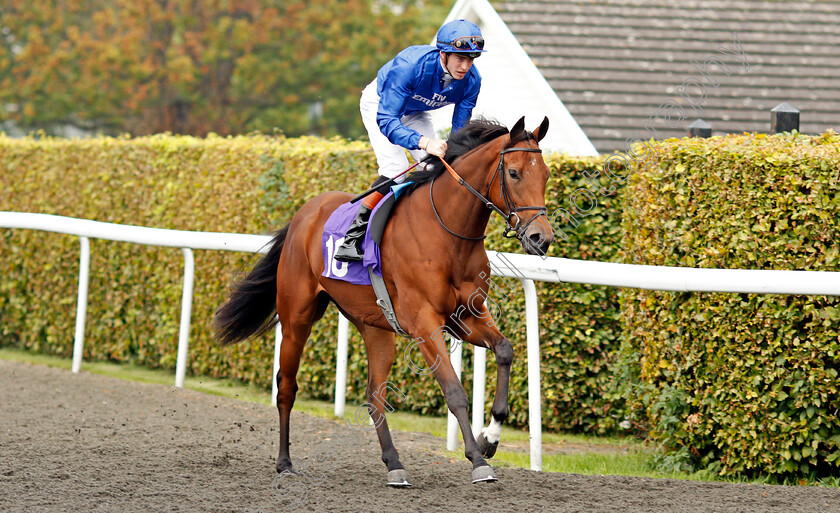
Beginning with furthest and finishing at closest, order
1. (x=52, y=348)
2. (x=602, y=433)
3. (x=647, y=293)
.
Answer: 1. (x=52, y=348)
2. (x=602, y=433)
3. (x=647, y=293)

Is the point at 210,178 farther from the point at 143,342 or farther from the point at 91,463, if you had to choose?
the point at 91,463

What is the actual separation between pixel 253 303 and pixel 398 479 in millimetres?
1638

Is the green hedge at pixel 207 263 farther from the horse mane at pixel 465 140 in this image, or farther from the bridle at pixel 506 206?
the bridle at pixel 506 206

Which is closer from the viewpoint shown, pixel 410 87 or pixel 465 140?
pixel 465 140

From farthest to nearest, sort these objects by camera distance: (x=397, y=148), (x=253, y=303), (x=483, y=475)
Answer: (x=253, y=303)
(x=397, y=148)
(x=483, y=475)

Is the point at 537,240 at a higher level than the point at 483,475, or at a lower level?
higher

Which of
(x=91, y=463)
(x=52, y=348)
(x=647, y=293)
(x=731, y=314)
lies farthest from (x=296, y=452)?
(x=52, y=348)

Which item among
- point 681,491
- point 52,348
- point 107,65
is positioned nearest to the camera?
point 681,491

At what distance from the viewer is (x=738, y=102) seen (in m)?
11.4

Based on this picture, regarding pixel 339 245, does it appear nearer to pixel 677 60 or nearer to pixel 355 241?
pixel 355 241

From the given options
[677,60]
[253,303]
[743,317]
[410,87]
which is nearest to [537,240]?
[410,87]

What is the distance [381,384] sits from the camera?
5188 mm

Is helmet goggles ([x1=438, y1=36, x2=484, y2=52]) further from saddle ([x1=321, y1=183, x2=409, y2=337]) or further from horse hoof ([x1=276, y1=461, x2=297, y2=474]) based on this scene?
horse hoof ([x1=276, y1=461, x2=297, y2=474])

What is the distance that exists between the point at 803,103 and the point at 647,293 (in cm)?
682
